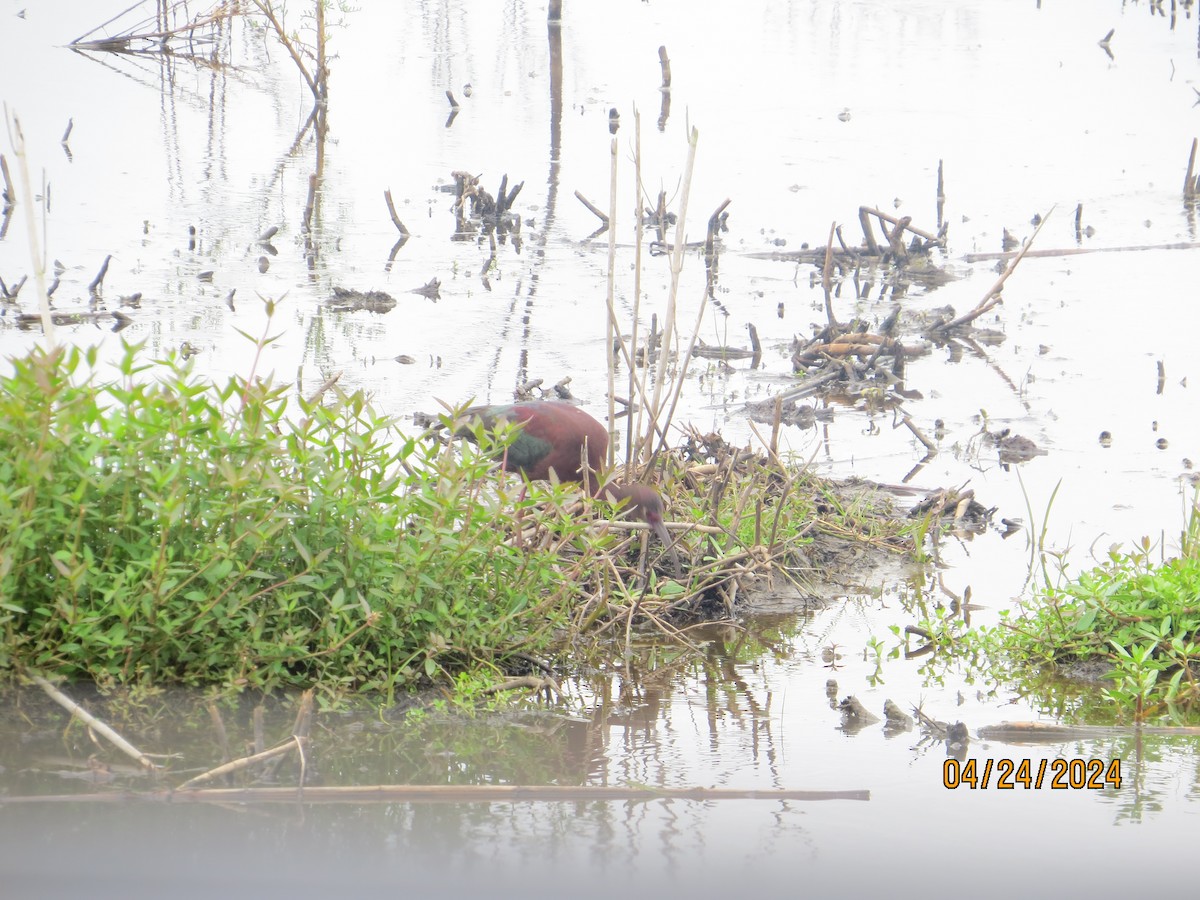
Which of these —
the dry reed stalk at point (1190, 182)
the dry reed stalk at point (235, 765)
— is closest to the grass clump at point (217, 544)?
the dry reed stalk at point (235, 765)

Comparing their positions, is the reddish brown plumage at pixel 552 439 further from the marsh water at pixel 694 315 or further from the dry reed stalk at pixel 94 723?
the dry reed stalk at pixel 94 723

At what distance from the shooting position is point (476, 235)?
1060 centimetres

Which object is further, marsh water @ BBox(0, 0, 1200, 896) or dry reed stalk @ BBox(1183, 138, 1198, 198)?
dry reed stalk @ BBox(1183, 138, 1198, 198)

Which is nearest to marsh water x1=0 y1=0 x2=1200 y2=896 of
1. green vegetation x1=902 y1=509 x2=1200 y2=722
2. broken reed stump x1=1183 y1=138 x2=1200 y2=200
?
green vegetation x1=902 y1=509 x2=1200 y2=722

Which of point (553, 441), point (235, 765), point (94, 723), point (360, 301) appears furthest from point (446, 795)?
point (360, 301)

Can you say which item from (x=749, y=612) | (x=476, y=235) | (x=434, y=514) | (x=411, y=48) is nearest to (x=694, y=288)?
(x=476, y=235)

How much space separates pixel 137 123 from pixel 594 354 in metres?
7.44

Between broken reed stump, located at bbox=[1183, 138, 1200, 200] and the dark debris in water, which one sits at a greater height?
broken reed stump, located at bbox=[1183, 138, 1200, 200]

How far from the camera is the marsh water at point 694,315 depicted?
10.1ft
